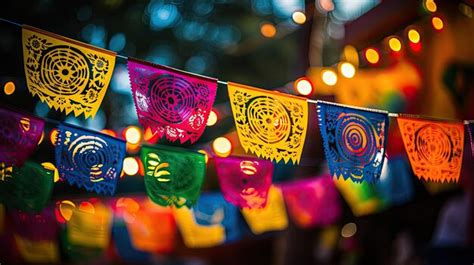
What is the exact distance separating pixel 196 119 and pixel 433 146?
6.11 ft

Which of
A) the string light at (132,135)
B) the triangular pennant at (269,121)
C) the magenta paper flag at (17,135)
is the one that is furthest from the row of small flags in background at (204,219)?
the triangular pennant at (269,121)

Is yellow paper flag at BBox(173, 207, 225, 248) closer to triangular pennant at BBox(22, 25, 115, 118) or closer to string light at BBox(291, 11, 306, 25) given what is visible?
string light at BBox(291, 11, 306, 25)

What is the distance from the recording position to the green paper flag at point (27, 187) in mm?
4133

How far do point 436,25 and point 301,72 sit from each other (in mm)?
1725

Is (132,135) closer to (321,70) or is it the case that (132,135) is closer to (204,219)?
(204,219)

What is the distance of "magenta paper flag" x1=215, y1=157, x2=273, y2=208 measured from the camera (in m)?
4.31

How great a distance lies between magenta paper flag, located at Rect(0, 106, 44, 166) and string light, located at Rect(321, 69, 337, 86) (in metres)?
3.10

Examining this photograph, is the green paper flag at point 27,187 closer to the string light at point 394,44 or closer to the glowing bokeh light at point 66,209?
the glowing bokeh light at point 66,209

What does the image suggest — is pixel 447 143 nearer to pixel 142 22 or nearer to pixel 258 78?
pixel 142 22

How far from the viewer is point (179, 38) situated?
32.0 ft

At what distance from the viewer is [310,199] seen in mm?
6820

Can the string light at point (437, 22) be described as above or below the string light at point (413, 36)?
above

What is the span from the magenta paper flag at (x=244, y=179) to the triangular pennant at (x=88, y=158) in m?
0.77

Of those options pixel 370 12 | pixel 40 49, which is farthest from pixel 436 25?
pixel 40 49
